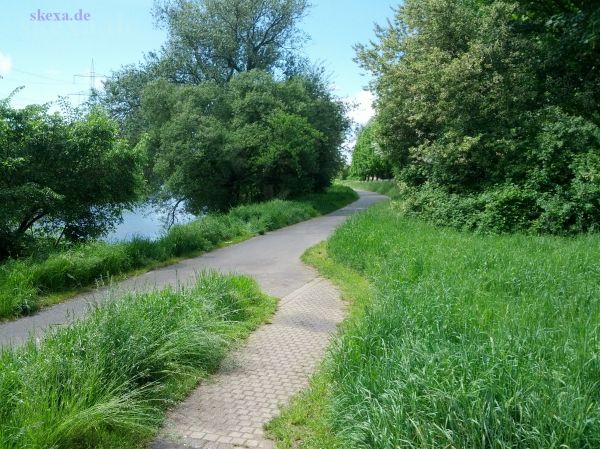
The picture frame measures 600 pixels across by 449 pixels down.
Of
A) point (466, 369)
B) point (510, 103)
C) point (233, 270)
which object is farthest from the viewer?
point (510, 103)

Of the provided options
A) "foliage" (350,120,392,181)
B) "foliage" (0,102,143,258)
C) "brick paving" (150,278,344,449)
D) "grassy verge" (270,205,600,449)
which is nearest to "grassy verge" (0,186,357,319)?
"foliage" (0,102,143,258)

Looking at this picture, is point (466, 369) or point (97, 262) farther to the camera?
point (97, 262)

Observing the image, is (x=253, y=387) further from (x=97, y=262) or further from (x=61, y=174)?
(x=61, y=174)

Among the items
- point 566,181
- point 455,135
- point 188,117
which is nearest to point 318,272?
point 455,135

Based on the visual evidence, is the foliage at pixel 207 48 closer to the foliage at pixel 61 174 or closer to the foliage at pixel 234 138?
the foliage at pixel 234 138

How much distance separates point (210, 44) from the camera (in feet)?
99.1

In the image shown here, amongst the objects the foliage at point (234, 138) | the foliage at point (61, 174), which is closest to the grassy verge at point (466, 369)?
the foliage at point (61, 174)

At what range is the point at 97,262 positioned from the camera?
32.9ft

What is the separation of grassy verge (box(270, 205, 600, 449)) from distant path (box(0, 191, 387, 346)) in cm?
271

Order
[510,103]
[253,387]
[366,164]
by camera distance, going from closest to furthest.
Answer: [253,387]
[510,103]
[366,164]

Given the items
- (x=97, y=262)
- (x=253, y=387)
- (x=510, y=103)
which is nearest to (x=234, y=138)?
(x=510, y=103)

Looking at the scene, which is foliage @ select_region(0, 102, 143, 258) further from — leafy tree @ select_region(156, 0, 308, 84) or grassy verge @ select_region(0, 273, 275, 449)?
leafy tree @ select_region(156, 0, 308, 84)

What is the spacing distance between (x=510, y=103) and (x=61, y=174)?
1223cm

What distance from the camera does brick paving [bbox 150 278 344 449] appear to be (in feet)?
13.3
